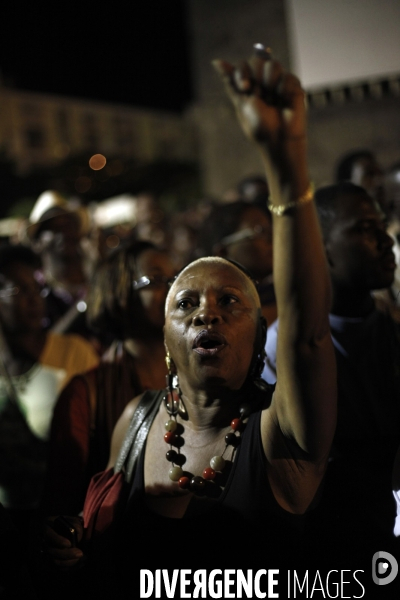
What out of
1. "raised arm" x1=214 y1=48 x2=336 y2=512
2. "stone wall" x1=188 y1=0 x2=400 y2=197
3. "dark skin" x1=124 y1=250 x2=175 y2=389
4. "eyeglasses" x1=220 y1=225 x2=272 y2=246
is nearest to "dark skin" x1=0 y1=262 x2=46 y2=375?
"dark skin" x1=124 y1=250 x2=175 y2=389

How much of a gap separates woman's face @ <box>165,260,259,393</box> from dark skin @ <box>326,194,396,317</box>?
74cm

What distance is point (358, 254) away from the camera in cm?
259

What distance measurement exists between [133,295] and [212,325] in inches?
53.9

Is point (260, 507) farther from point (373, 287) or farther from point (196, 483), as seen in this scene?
point (373, 287)

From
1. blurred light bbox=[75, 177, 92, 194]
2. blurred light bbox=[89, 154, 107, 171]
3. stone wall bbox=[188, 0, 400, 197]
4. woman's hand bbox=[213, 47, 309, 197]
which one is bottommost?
blurred light bbox=[75, 177, 92, 194]

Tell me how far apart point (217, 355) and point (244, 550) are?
0.54 m

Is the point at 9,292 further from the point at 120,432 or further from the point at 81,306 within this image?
the point at 120,432

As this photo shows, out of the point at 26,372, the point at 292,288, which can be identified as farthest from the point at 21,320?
A: the point at 292,288

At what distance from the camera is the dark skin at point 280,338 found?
134 cm

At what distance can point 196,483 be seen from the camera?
1.87 m

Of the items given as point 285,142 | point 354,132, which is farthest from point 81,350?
point 354,132

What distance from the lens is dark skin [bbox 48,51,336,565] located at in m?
1.34

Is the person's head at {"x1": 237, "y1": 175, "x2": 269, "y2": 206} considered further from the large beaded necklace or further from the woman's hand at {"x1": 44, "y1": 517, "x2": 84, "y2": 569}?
the woman's hand at {"x1": 44, "y1": 517, "x2": 84, "y2": 569}

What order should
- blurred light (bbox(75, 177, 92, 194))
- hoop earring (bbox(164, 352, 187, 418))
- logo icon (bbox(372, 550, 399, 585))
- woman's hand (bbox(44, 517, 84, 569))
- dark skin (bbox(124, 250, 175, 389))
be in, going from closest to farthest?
1. woman's hand (bbox(44, 517, 84, 569))
2. logo icon (bbox(372, 550, 399, 585))
3. hoop earring (bbox(164, 352, 187, 418))
4. dark skin (bbox(124, 250, 175, 389))
5. blurred light (bbox(75, 177, 92, 194))
